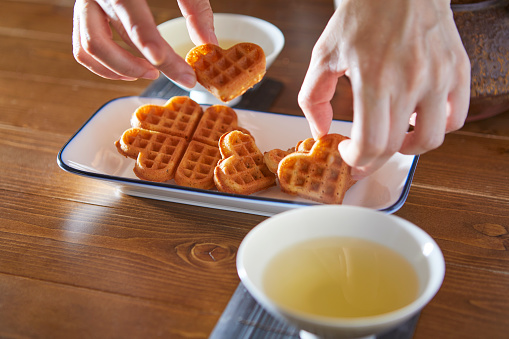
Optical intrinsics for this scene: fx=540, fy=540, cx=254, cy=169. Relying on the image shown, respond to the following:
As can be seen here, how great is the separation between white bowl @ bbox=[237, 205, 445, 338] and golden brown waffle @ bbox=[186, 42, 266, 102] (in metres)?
0.52

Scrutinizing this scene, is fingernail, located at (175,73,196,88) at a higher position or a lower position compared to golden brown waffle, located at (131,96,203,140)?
higher

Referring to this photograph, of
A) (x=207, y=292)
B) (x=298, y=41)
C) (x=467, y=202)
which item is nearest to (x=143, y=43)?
(x=207, y=292)

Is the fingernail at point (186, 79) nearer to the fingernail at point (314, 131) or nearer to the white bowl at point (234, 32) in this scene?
the fingernail at point (314, 131)

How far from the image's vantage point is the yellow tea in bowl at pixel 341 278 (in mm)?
894

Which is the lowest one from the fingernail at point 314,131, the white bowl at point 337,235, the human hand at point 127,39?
the fingernail at point 314,131

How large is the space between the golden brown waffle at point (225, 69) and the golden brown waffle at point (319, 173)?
24cm

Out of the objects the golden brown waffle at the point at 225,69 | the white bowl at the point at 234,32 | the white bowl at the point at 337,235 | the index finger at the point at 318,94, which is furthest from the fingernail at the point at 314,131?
the white bowl at the point at 234,32

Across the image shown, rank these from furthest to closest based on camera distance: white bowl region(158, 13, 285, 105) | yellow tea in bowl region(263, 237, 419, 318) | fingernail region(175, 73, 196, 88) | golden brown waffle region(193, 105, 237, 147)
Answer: white bowl region(158, 13, 285, 105) → golden brown waffle region(193, 105, 237, 147) → fingernail region(175, 73, 196, 88) → yellow tea in bowl region(263, 237, 419, 318)

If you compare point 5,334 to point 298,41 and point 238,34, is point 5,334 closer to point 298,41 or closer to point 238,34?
point 238,34

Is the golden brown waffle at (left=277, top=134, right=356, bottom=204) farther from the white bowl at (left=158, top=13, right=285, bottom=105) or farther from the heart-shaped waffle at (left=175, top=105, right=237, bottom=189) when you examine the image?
the white bowl at (left=158, top=13, right=285, bottom=105)

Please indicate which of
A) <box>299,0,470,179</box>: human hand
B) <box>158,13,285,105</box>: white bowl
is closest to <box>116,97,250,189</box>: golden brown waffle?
<box>158,13,285,105</box>: white bowl

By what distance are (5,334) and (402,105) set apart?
86 centimetres

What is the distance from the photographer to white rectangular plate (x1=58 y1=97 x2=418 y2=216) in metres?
1.24

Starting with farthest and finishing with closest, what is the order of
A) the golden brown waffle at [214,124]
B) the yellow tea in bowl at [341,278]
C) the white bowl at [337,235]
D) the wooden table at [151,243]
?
the golden brown waffle at [214,124] → the wooden table at [151,243] → the yellow tea in bowl at [341,278] → the white bowl at [337,235]
